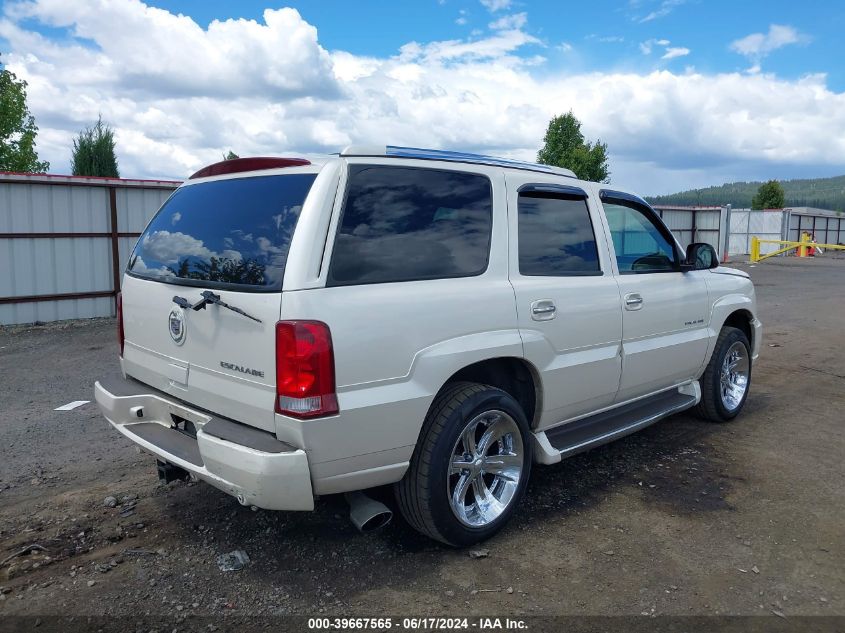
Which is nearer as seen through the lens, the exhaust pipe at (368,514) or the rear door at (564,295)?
the exhaust pipe at (368,514)

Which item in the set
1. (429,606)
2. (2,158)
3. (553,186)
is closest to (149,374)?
(429,606)

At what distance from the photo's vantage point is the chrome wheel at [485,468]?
3.48m

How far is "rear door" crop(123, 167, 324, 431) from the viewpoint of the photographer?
298cm

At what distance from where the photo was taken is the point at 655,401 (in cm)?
499

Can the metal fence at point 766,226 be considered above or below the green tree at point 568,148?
below

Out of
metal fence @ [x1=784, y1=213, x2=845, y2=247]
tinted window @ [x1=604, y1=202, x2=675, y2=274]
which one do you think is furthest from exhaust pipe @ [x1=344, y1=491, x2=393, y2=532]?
metal fence @ [x1=784, y1=213, x2=845, y2=247]

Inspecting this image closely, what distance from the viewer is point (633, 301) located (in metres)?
4.39

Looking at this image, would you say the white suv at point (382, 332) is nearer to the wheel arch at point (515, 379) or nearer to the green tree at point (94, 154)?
the wheel arch at point (515, 379)

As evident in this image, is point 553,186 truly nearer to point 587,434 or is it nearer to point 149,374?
point 587,434

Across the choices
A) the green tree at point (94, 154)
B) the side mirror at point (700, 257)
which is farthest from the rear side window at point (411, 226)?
the green tree at point (94, 154)

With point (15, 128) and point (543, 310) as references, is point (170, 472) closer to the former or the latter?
point (543, 310)

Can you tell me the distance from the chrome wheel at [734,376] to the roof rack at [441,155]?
2.41 m

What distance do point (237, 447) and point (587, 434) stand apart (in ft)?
7.22

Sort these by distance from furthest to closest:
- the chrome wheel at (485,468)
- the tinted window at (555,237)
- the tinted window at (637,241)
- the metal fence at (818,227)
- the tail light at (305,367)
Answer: the metal fence at (818,227) < the tinted window at (637,241) < the tinted window at (555,237) < the chrome wheel at (485,468) < the tail light at (305,367)
